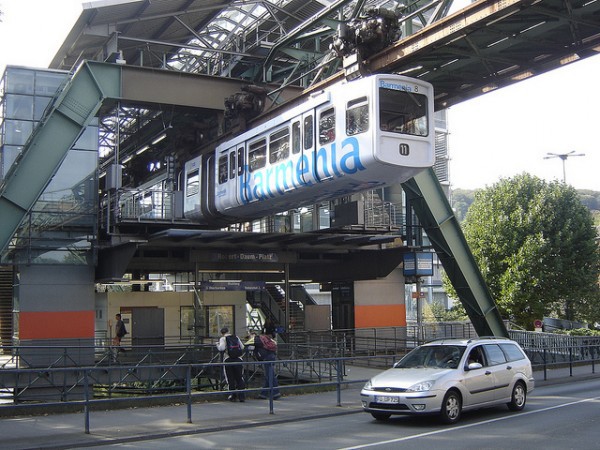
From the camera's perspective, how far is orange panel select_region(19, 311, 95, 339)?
24281 millimetres

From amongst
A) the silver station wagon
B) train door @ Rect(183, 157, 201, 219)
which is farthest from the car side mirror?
train door @ Rect(183, 157, 201, 219)

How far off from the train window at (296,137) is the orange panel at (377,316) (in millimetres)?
16955

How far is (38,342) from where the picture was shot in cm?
2414

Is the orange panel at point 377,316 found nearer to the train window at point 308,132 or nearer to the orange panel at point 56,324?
the orange panel at point 56,324

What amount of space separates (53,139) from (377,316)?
58.5 ft

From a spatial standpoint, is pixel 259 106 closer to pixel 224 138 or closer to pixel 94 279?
pixel 224 138

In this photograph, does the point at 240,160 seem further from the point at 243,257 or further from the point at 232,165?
the point at 243,257

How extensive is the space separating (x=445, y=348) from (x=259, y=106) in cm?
1278

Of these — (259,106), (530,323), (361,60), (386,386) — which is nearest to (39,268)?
(259,106)

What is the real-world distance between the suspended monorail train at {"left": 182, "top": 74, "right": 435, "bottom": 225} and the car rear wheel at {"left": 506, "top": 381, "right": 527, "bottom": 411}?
5.18 m

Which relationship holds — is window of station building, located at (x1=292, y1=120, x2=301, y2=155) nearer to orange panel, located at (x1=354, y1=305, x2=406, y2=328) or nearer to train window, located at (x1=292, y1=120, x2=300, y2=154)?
train window, located at (x1=292, y1=120, x2=300, y2=154)

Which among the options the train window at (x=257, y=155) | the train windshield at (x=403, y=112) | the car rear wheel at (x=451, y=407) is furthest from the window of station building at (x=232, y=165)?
the car rear wheel at (x=451, y=407)

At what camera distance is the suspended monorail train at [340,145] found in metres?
15.2

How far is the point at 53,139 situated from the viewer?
23.0 meters
